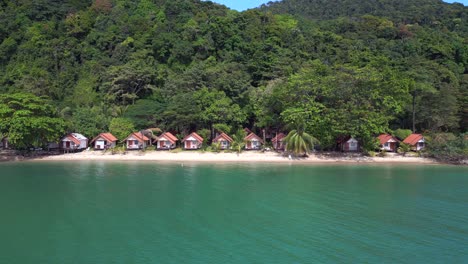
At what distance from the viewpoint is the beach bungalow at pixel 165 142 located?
157ft

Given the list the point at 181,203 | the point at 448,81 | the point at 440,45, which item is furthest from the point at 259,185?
the point at 440,45

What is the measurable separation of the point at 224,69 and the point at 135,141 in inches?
791

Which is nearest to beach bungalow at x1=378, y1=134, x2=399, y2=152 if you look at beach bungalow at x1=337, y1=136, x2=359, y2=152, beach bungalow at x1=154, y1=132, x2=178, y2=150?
beach bungalow at x1=337, y1=136, x2=359, y2=152

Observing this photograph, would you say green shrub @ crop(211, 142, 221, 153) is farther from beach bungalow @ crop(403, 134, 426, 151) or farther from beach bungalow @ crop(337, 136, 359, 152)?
beach bungalow @ crop(403, 134, 426, 151)

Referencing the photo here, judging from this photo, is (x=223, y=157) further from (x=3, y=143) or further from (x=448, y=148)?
(x=3, y=143)

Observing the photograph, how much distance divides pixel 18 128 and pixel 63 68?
29.6 metres

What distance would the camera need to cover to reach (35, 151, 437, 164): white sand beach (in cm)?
4359

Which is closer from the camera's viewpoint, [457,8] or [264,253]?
[264,253]

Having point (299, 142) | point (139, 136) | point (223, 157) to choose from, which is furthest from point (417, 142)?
point (139, 136)

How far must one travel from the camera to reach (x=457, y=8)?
328 ft

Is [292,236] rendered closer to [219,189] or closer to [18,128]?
[219,189]

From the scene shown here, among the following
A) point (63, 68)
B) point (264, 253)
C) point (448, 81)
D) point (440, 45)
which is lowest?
point (264, 253)

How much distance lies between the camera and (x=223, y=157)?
146ft

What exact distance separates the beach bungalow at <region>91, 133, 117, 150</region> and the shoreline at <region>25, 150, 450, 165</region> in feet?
6.46
